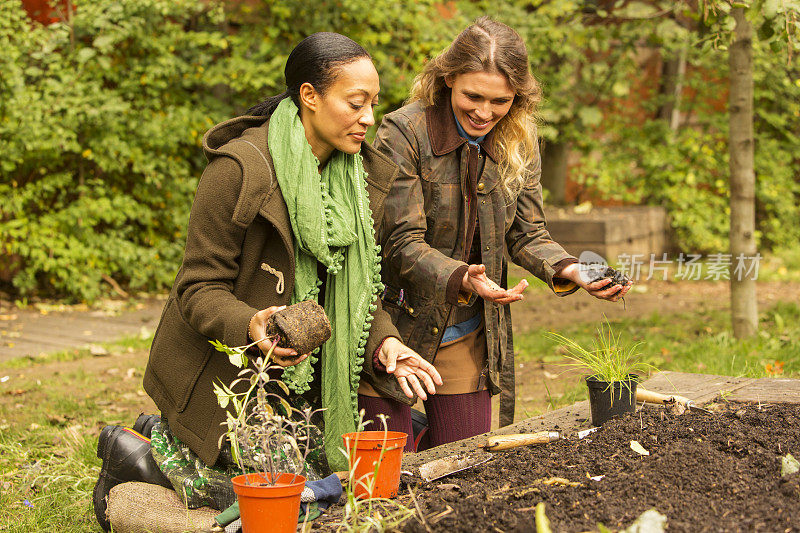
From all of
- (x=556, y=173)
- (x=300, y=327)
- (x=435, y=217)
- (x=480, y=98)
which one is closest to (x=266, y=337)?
(x=300, y=327)

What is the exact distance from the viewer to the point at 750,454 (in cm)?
246

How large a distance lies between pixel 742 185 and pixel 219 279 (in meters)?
4.63

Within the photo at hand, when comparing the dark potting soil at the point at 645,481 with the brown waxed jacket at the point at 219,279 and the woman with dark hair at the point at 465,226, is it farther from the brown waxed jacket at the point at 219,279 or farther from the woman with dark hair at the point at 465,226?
the brown waxed jacket at the point at 219,279

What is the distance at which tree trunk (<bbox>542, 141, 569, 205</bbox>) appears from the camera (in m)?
11.2

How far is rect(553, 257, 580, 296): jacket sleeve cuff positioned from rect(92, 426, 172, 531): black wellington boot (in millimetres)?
1574

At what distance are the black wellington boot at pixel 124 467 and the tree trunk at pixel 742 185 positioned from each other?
4.48 m

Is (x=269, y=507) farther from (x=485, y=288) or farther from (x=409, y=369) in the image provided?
(x=485, y=288)

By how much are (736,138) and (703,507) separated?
452 centimetres

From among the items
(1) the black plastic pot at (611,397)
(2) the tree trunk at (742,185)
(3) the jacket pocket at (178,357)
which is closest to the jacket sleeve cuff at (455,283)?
(1) the black plastic pot at (611,397)

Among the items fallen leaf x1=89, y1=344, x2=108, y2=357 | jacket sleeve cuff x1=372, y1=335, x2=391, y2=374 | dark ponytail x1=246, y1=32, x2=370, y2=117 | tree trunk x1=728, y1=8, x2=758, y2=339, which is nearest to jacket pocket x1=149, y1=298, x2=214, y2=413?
jacket sleeve cuff x1=372, y1=335, x2=391, y2=374

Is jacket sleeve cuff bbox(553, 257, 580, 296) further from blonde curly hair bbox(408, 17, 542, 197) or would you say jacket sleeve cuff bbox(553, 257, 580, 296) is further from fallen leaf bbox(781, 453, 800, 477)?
fallen leaf bbox(781, 453, 800, 477)

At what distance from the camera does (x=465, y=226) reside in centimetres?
321

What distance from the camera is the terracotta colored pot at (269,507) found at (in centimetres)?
197

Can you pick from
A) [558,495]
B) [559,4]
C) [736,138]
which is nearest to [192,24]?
[559,4]
